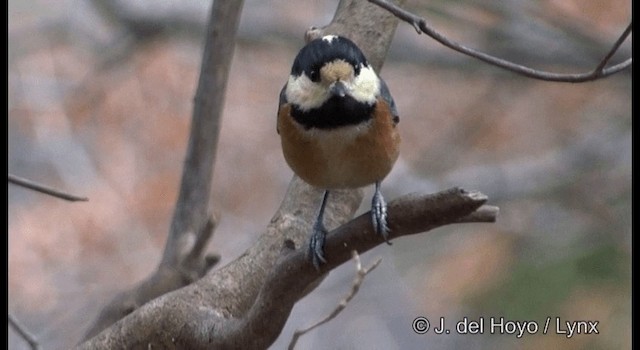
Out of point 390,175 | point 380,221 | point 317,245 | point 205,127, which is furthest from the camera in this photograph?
point 390,175

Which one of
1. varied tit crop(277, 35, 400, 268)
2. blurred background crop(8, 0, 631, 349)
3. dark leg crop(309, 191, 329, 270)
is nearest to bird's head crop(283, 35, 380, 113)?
varied tit crop(277, 35, 400, 268)

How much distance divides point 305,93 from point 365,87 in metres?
0.13

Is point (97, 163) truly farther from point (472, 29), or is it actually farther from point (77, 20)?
point (472, 29)

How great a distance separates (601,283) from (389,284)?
1056 millimetres

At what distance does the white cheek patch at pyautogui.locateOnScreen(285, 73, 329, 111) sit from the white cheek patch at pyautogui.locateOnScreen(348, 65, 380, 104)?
0.22 ft

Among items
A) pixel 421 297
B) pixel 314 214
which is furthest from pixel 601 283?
pixel 314 214

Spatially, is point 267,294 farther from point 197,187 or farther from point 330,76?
point 197,187

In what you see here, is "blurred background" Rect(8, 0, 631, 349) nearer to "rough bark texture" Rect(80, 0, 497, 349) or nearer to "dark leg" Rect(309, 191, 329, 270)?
"rough bark texture" Rect(80, 0, 497, 349)

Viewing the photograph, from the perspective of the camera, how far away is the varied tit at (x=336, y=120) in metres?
2.12

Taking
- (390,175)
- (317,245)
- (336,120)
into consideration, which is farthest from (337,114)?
(390,175)

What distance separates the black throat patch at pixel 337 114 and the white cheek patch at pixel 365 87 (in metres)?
0.01

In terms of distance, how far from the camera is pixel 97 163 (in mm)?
5617

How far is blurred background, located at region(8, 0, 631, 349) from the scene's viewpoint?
183 inches

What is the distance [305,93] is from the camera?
85.7 inches
